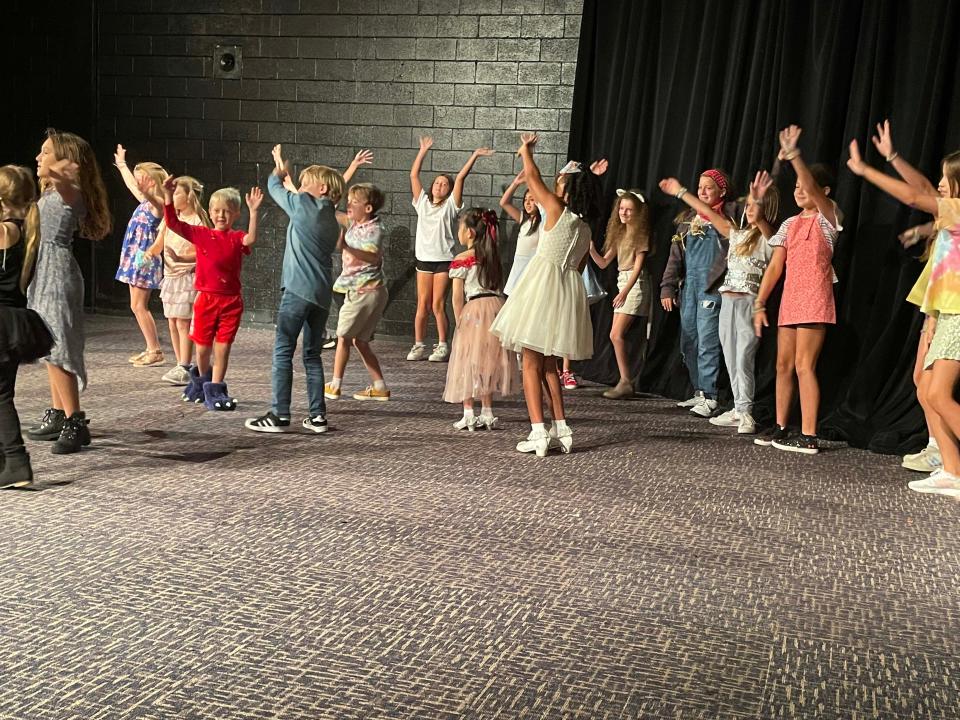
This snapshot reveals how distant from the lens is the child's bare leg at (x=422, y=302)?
330 inches

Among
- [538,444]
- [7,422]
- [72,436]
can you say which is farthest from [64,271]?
[538,444]

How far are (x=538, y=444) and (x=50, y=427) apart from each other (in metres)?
2.26

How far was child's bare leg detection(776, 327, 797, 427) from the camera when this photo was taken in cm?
536

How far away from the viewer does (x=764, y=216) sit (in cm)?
574

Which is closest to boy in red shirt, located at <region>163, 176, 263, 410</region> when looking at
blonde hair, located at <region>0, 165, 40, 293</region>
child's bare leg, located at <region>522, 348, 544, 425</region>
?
blonde hair, located at <region>0, 165, 40, 293</region>

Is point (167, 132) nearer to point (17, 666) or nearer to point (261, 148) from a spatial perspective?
point (261, 148)

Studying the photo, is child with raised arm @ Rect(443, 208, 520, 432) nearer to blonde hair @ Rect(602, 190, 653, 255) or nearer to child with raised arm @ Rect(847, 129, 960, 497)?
blonde hair @ Rect(602, 190, 653, 255)

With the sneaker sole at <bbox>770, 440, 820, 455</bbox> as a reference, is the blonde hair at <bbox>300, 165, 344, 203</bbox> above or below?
above

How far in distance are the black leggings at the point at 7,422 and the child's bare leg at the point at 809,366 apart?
364 cm

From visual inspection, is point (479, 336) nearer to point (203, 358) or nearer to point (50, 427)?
point (203, 358)

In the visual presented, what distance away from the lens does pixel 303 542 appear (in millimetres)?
3383

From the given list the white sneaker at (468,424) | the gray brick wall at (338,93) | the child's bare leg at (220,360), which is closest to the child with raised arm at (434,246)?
the gray brick wall at (338,93)

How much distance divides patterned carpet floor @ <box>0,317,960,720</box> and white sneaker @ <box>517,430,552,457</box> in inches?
3.0

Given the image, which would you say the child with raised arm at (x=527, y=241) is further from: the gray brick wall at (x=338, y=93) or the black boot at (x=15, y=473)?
the black boot at (x=15, y=473)
